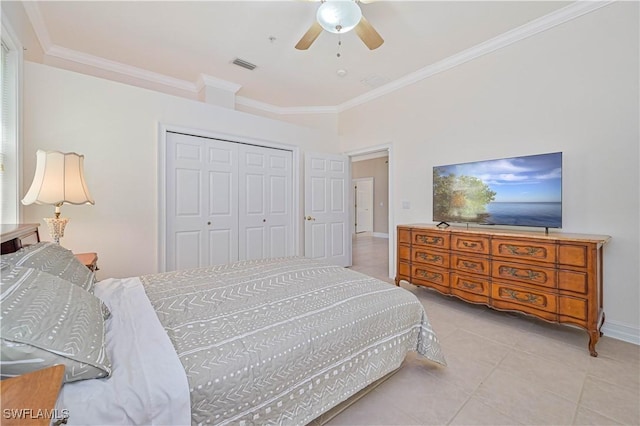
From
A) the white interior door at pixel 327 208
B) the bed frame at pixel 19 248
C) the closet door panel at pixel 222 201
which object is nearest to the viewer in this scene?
the bed frame at pixel 19 248

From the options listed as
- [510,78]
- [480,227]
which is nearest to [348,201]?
[480,227]

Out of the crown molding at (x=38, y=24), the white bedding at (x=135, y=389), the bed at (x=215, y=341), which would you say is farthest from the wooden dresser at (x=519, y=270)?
the crown molding at (x=38, y=24)

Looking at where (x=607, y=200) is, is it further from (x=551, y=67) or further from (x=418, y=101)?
(x=418, y=101)

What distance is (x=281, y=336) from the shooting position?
3.74 feet

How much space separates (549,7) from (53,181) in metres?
4.43

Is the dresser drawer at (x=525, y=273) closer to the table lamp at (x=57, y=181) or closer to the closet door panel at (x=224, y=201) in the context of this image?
the closet door panel at (x=224, y=201)

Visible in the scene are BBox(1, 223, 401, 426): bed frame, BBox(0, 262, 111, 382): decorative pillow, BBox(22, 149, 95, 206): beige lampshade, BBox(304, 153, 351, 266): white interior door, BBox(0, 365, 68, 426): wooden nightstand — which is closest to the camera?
BBox(0, 365, 68, 426): wooden nightstand

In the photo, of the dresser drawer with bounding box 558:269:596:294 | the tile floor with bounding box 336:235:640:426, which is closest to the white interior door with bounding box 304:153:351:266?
the tile floor with bounding box 336:235:640:426

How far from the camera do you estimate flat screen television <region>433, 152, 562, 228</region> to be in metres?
2.48

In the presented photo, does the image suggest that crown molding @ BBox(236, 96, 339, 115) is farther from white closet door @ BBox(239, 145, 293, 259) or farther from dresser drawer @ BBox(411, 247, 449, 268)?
dresser drawer @ BBox(411, 247, 449, 268)

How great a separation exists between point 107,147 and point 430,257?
3.73 m

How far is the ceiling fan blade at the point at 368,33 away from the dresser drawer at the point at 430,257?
221 centimetres

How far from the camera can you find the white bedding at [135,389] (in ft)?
2.47

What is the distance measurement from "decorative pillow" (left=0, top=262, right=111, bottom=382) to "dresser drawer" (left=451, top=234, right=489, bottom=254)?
2.87m
